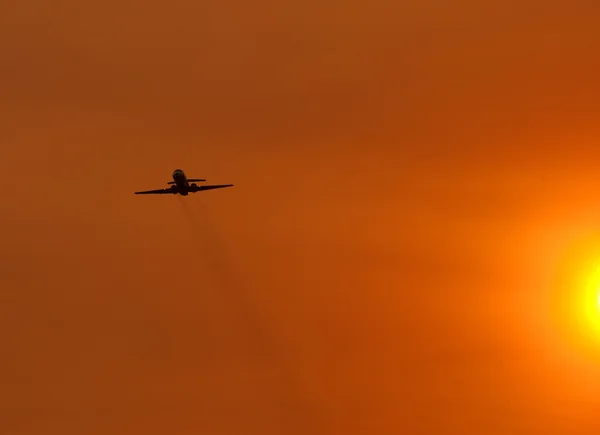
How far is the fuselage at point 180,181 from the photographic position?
325 feet

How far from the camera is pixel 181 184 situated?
328 feet

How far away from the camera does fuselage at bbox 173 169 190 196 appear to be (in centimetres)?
9912

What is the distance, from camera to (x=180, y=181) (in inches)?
3925
